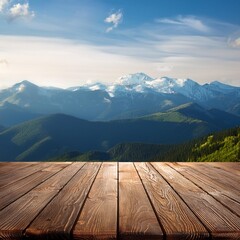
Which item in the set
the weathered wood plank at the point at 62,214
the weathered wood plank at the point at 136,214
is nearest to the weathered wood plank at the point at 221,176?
the weathered wood plank at the point at 136,214

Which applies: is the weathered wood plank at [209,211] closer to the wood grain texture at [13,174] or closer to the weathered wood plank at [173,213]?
the weathered wood plank at [173,213]

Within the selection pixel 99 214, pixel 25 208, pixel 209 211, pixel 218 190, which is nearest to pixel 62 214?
pixel 99 214

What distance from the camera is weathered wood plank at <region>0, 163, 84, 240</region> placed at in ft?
10.3

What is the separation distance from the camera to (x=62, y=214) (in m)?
3.75

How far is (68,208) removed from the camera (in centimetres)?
404

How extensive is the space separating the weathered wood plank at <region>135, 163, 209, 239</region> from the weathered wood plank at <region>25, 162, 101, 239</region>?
926mm

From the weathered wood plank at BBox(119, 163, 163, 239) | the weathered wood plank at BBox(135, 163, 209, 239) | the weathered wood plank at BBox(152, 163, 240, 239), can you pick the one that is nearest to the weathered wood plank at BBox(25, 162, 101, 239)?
the weathered wood plank at BBox(119, 163, 163, 239)

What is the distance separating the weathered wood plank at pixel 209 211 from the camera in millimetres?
3172

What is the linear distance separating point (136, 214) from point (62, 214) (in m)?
0.81

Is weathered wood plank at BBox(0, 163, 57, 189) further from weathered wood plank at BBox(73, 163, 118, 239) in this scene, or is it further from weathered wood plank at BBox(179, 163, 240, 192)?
weathered wood plank at BBox(179, 163, 240, 192)

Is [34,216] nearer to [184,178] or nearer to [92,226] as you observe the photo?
[92,226]

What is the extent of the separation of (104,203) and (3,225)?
54.0 inches

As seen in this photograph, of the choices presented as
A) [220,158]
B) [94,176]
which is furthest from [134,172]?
[220,158]

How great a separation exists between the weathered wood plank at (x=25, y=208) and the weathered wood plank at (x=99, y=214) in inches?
20.4
